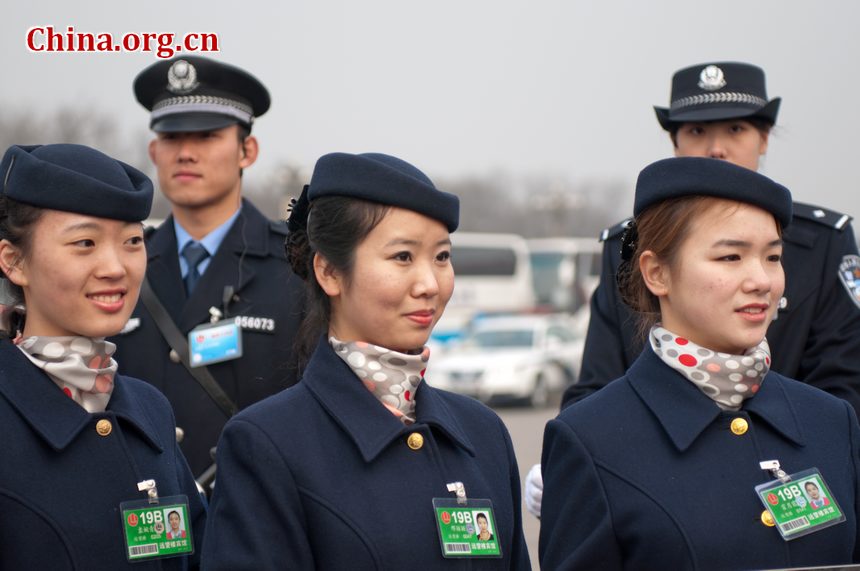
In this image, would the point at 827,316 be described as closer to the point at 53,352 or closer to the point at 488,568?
the point at 488,568

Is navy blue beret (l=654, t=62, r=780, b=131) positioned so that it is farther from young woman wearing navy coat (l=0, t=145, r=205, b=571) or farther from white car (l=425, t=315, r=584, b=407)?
white car (l=425, t=315, r=584, b=407)

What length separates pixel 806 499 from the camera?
302 cm

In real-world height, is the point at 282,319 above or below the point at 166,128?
below

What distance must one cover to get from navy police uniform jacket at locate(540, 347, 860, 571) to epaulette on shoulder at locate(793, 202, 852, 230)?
139 cm

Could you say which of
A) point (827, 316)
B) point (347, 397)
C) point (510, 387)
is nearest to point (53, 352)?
point (347, 397)

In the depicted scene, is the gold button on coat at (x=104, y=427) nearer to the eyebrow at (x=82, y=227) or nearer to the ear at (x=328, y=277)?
the eyebrow at (x=82, y=227)

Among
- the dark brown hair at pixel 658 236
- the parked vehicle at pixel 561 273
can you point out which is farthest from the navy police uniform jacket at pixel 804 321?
the parked vehicle at pixel 561 273

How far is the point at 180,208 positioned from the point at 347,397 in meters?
2.14

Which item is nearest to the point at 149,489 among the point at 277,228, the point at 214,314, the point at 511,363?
the point at 214,314

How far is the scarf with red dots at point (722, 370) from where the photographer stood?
313cm

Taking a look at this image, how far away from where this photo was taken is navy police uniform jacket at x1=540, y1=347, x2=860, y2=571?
2945mm

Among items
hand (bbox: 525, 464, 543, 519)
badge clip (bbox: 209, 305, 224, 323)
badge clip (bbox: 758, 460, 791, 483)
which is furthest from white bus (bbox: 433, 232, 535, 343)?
badge clip (bbox: 758, 460, 791, 483)

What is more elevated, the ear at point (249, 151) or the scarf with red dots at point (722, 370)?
the ear at point (249, 151)

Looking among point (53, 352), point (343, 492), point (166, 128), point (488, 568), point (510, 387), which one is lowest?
point (510, 387)
